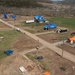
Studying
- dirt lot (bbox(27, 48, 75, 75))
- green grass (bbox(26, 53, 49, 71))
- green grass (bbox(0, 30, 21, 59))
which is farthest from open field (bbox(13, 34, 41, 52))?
green grass (bbox(26, 53, 49, 71))

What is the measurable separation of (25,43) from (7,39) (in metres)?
4.88

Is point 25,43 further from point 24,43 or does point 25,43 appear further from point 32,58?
point 32,58

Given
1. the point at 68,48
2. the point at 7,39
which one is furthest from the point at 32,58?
the point at 7,39

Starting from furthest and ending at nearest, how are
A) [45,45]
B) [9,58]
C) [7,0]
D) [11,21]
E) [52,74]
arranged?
[7,0] < [11,21] < [45,45] < [9,58] < [52,74]

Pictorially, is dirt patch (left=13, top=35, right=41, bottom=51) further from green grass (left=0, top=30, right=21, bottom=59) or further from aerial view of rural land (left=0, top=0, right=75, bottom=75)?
green grass (left=0, top=30, right=21, bottom=59)

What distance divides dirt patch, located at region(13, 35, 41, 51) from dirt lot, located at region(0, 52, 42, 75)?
460cm

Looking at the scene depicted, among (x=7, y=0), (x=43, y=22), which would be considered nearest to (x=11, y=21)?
(x=43, y=22)

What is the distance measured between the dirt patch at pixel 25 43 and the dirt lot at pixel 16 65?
15.1 feet

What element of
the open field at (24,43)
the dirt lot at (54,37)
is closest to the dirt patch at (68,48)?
the dirt lot at (54,37)

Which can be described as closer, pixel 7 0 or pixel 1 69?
pixel 1 69

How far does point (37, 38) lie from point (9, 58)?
12604 mm

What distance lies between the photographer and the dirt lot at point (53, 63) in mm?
28656

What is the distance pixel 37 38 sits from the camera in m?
43.8

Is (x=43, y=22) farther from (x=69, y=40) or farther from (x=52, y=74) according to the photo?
(x=52, y=74)
